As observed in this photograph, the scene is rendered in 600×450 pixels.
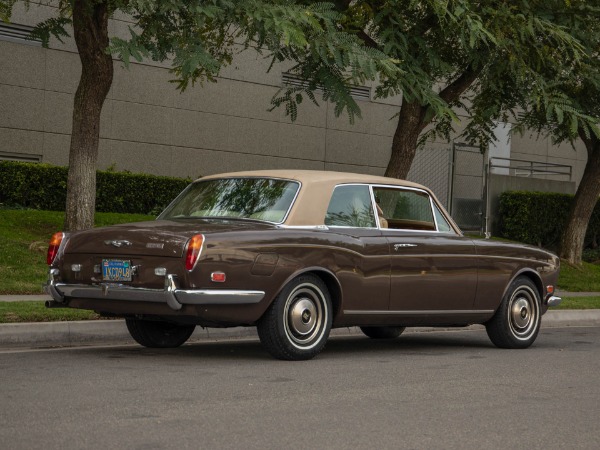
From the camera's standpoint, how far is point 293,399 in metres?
7.25

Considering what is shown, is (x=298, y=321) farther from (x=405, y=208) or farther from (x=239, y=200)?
(x=405, y=208)

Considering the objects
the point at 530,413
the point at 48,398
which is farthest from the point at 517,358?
the point at 48,398

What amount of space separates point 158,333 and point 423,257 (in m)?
2.52

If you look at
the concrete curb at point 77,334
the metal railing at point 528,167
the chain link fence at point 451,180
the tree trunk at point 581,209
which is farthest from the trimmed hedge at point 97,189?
the metal railing at point 528,167

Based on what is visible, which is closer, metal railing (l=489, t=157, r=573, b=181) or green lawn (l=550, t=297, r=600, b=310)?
green lawn (l=550, t=297, r=600, b=310)

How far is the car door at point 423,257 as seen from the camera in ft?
33.2

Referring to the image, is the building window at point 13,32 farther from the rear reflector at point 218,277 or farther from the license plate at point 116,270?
the rear reflector at point 218,277

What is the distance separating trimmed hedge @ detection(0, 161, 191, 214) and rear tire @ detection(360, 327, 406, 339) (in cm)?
1016

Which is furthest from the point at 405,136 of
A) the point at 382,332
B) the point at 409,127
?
the point at 382,332

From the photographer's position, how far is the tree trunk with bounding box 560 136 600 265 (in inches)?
1002

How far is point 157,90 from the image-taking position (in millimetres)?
23969

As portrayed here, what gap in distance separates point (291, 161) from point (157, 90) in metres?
4.06

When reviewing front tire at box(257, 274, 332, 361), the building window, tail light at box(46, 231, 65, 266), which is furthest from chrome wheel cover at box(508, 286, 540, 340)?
the building window

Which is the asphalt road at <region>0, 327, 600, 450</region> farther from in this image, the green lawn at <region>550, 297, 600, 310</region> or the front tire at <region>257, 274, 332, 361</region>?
the green lawn at <region>550, 297, 600, 310</region>
